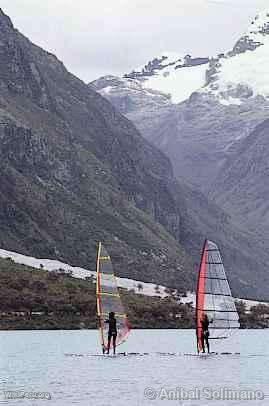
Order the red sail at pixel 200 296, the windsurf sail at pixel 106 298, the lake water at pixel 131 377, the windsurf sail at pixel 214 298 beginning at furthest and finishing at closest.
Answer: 1. the windsurf sail at pixel 106 298
2. the windsurf sail at pixel 214 298
3. the red sail at pixel 200 296
4. the lake water at pixel 131 377

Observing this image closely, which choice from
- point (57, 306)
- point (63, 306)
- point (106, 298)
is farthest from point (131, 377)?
point (63, 306)

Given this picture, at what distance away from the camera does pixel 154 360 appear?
76.3 metres

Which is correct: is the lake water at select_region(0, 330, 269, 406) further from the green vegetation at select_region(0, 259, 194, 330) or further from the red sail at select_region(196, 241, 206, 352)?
the green vegetation at select_region(0, 259, 194, 330)

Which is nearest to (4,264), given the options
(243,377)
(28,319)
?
(28,319)

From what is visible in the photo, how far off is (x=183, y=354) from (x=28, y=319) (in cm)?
6982

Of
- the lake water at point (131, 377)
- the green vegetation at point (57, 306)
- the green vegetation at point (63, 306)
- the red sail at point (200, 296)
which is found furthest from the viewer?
the green vegetation at point (63, 306)

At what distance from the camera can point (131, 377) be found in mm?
62969

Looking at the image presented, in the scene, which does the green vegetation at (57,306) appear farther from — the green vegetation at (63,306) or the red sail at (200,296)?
the red sail at (200,296)

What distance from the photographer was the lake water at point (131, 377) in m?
52.6

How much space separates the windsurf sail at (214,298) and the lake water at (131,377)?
207cm

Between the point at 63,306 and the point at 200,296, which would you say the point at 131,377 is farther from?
the point at 63,306

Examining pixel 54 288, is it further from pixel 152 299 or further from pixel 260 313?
pixel 260 313

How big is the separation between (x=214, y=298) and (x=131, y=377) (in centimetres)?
1581

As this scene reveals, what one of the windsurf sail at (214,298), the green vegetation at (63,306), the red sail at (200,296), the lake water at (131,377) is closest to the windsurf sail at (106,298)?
the lake water at (131,377)
